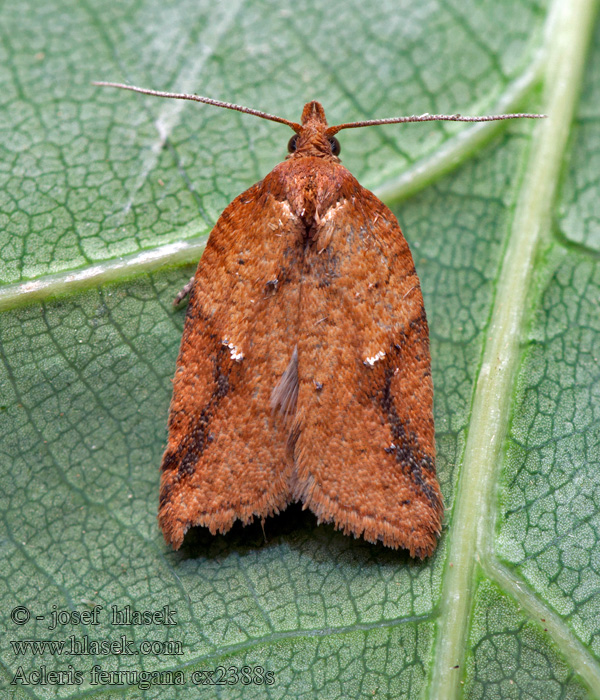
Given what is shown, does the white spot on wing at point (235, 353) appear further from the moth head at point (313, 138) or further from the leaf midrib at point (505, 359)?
the leaf midrib at point (505, 359)

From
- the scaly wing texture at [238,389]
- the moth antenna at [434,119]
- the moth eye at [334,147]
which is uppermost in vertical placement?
the moth antenna at [434,119]

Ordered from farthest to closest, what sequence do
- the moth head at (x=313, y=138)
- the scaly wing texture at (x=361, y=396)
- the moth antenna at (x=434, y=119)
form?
the moth head at (x=313, y=138), the moth antenna at (x=434, y=119), the scaly wing texture at (x=361, y=396)

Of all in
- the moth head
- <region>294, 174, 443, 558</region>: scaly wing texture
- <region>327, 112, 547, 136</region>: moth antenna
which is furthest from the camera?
the moth head

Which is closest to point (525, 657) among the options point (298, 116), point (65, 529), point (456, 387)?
point (456, 387)

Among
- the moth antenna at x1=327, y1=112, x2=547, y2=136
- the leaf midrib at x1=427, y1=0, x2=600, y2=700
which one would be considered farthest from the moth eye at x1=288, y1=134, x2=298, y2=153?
the leaf midrib at x1=427, y1=0, x2=600, y2=700

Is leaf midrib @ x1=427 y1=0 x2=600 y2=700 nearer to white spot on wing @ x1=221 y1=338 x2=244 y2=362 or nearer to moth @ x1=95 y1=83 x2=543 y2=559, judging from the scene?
moth @ x1=95 y1=83 x2=543 y2=559

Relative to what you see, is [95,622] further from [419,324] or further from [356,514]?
[419,324]

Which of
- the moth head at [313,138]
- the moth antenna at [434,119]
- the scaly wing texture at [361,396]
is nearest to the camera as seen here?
the scaly wing texture at [361,396]

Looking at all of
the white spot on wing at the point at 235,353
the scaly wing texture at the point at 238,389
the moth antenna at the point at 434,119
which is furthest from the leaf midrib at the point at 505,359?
the white spot on wing at the point at 235,353

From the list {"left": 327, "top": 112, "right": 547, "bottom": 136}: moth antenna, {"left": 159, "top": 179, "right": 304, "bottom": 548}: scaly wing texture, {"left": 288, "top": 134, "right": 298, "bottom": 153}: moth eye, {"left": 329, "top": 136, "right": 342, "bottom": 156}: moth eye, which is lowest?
{"left": 159, "top": 179, "right": 304, "bottom": 548}: scaly wing texture
